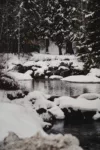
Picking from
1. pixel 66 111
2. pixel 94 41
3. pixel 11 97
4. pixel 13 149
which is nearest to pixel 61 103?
pixel 66 111

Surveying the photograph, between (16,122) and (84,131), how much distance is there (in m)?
3.36

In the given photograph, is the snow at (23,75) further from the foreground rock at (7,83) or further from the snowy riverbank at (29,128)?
the snowy riverbank at (29,128)

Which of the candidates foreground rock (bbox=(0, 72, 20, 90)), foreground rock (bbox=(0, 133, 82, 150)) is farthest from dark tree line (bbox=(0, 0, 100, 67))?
foreground rock (bbox=(0, 133, 82, 150))

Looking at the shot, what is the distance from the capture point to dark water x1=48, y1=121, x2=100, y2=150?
34.8ft

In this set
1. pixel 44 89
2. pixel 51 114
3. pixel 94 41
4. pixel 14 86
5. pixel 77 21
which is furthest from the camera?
pixel 77 21

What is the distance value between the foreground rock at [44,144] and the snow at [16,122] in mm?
868

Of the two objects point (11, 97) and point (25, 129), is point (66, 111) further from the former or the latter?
point (25, 129)

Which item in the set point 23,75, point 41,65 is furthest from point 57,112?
point 41,65

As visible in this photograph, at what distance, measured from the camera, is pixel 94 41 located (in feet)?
94.8

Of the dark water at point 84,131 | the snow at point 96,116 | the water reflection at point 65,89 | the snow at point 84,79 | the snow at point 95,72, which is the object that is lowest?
the dark water at point 84,131

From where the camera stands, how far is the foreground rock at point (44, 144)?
7328 mm

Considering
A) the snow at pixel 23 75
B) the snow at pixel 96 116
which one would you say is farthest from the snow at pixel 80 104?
the snow at pixel 23 75

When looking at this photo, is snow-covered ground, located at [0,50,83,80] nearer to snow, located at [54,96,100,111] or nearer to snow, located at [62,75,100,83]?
snow, located at [62,75,100,83]

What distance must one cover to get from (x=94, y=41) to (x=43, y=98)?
14518mm
